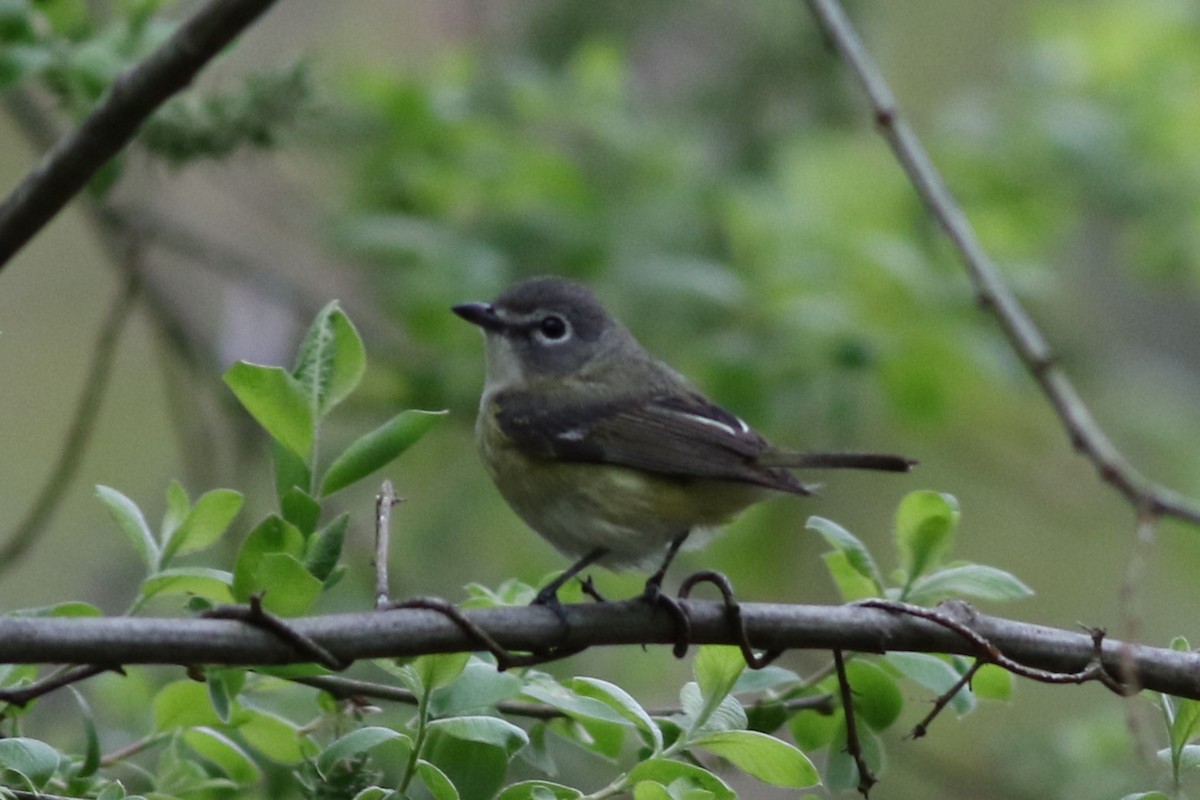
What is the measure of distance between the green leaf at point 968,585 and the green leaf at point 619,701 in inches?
18.9

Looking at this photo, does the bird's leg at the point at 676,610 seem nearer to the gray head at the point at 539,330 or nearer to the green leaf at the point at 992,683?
the green leaf at the point at 992,683

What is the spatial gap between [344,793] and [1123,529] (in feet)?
23.7

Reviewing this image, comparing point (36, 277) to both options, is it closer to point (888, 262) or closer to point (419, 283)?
point (419, 283)

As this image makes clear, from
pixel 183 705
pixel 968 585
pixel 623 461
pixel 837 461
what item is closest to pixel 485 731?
pixel 183 705

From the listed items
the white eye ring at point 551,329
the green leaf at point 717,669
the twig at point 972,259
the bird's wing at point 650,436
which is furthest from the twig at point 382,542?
the white eye ring at point 551,329

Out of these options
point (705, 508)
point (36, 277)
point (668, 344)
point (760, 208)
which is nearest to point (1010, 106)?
point (760, 208)

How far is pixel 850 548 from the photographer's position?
2.04 m

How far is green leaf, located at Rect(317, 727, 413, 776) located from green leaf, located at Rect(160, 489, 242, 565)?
1.27 feet

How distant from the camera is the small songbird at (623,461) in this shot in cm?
318

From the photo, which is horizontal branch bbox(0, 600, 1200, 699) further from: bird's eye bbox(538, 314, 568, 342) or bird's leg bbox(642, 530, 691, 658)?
bird's eye bbox(538, 314, 568, 342)

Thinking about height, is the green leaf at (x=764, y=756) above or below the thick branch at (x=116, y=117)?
below

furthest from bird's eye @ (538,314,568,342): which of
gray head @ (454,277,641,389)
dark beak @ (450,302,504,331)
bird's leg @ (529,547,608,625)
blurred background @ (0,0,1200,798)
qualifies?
bird's leg @ (529,547,608,625)

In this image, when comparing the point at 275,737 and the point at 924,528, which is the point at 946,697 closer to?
the point at 924,528

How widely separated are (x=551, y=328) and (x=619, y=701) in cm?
245
